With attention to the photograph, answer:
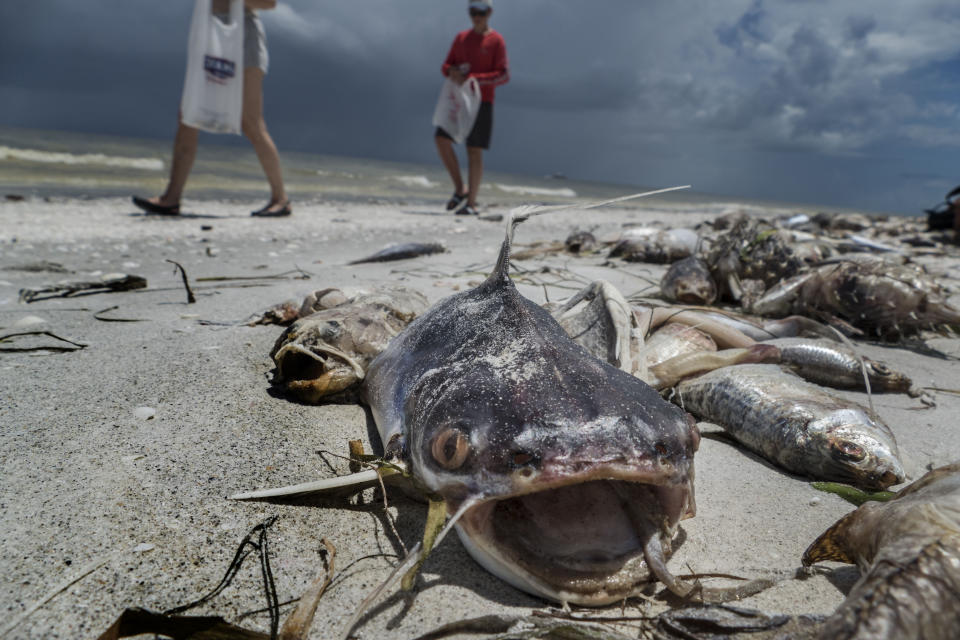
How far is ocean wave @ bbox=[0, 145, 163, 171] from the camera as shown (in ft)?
59.1

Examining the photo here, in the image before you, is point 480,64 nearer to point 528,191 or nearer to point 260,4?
point 260,4

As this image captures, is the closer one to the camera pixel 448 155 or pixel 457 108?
pixel 457 108

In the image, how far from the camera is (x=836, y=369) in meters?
2.92

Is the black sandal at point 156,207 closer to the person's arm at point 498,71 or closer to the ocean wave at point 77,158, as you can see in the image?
the person's arm at point 498,71


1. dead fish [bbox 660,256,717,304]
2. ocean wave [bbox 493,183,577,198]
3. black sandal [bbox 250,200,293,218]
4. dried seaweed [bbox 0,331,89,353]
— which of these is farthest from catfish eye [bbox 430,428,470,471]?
ocean wave [bbox 493,183,577,198]

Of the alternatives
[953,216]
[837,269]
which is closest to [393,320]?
[837,269]

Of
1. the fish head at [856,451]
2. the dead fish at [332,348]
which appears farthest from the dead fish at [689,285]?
the dead fish at [332,348]

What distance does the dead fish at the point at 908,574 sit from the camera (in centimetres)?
93

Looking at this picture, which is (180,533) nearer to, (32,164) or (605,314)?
(605,314)

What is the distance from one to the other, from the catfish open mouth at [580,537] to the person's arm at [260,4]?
25.5 ft

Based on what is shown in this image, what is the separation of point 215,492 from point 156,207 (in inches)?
320

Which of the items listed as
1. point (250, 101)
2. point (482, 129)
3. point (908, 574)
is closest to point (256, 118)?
point (250, 101)

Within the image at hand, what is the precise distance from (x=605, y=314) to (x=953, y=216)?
13277 mm

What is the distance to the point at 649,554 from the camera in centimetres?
131
